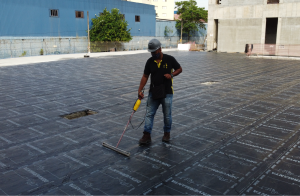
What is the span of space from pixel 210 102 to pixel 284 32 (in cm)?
2565

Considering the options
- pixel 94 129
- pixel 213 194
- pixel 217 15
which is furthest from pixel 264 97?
pixel 217 15

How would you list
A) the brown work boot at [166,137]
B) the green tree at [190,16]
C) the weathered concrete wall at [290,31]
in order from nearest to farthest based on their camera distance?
1. the brown work boot at [166,137]
2. the weathered concrete wall at [290,31]
3. the green tree at [190,16]

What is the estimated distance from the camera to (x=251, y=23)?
32969 millimetres

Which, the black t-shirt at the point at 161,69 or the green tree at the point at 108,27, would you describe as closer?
the black t-shirt at the point at 161,69

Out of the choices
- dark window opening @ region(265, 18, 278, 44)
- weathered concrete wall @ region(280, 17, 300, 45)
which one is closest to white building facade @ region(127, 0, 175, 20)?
dark window opening @ region(265, 18, 278, 44)

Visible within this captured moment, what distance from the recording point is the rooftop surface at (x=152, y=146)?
4.23m

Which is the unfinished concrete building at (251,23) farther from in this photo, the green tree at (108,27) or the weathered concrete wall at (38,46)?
the weathered concrete wall at (38,46)

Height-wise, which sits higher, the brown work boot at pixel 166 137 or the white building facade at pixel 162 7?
the white building facade at pixel 162 7

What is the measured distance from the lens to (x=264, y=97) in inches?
395

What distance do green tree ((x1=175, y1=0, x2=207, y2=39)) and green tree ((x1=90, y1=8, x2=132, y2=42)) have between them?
1960 centimetres

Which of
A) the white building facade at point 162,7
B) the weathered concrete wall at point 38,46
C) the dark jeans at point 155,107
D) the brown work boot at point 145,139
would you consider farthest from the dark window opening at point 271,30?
the white building facade at point 162,7

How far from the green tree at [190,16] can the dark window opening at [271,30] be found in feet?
76.0

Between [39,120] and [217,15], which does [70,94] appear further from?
[217,15]

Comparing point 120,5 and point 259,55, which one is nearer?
point 259,55
